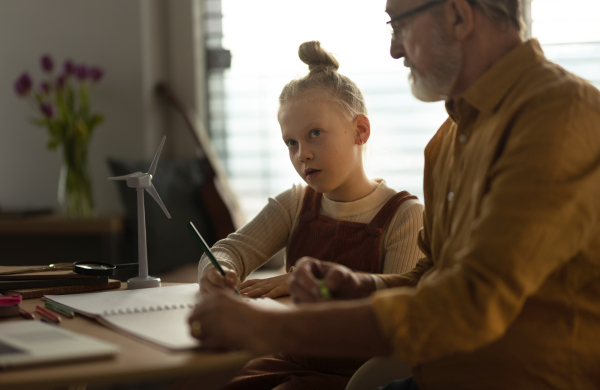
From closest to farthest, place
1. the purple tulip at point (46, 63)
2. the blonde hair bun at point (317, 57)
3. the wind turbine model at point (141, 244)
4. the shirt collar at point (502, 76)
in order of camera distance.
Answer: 1. the shirt collar at point (502, 76)
2. the wind turbine model at point (141, 244)
3. the blonde hair bun at point (317, 57)
4. the purple tulip at point (46, 63)

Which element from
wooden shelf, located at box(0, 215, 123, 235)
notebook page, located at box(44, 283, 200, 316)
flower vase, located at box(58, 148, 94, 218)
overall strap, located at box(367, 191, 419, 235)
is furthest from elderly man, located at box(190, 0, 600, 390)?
flower vase, located at box(58, 148, 94, 218)

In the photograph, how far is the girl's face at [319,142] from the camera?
154 centimetres

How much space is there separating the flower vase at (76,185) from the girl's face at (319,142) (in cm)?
180

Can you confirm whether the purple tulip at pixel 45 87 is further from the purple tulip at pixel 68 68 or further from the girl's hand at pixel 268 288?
the girl's hand at pixel 268 288

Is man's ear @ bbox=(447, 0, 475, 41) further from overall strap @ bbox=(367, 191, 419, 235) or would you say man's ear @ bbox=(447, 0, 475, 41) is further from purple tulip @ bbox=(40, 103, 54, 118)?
purple tulip @ bbox=(40, 103, 54, 118)

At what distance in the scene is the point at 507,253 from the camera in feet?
2.59

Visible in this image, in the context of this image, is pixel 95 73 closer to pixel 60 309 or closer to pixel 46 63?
pixel 46 63

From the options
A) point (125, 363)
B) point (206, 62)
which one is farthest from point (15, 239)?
point (125, 363)

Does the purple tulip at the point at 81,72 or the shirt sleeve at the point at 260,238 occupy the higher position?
the purple tulip at the point at 81,72

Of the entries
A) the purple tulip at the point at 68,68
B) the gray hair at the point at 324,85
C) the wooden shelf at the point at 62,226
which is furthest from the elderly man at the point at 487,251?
the purple tulip at the point at 68,68

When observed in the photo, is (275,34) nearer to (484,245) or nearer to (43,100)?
(43,100)

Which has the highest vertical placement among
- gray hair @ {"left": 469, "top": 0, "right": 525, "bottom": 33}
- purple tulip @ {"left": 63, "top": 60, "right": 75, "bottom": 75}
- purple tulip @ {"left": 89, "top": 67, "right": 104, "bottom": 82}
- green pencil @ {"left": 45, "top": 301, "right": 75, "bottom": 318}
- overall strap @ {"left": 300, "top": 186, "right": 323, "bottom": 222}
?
gray hair @ {"left": 469, "top": 0, "right": 525, "bottom": 33}

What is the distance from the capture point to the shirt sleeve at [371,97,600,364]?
79 centimetres

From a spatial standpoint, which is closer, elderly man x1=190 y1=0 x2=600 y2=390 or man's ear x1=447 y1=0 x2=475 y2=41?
elderly man x1=190 y1=0 x2=600 y2=390
